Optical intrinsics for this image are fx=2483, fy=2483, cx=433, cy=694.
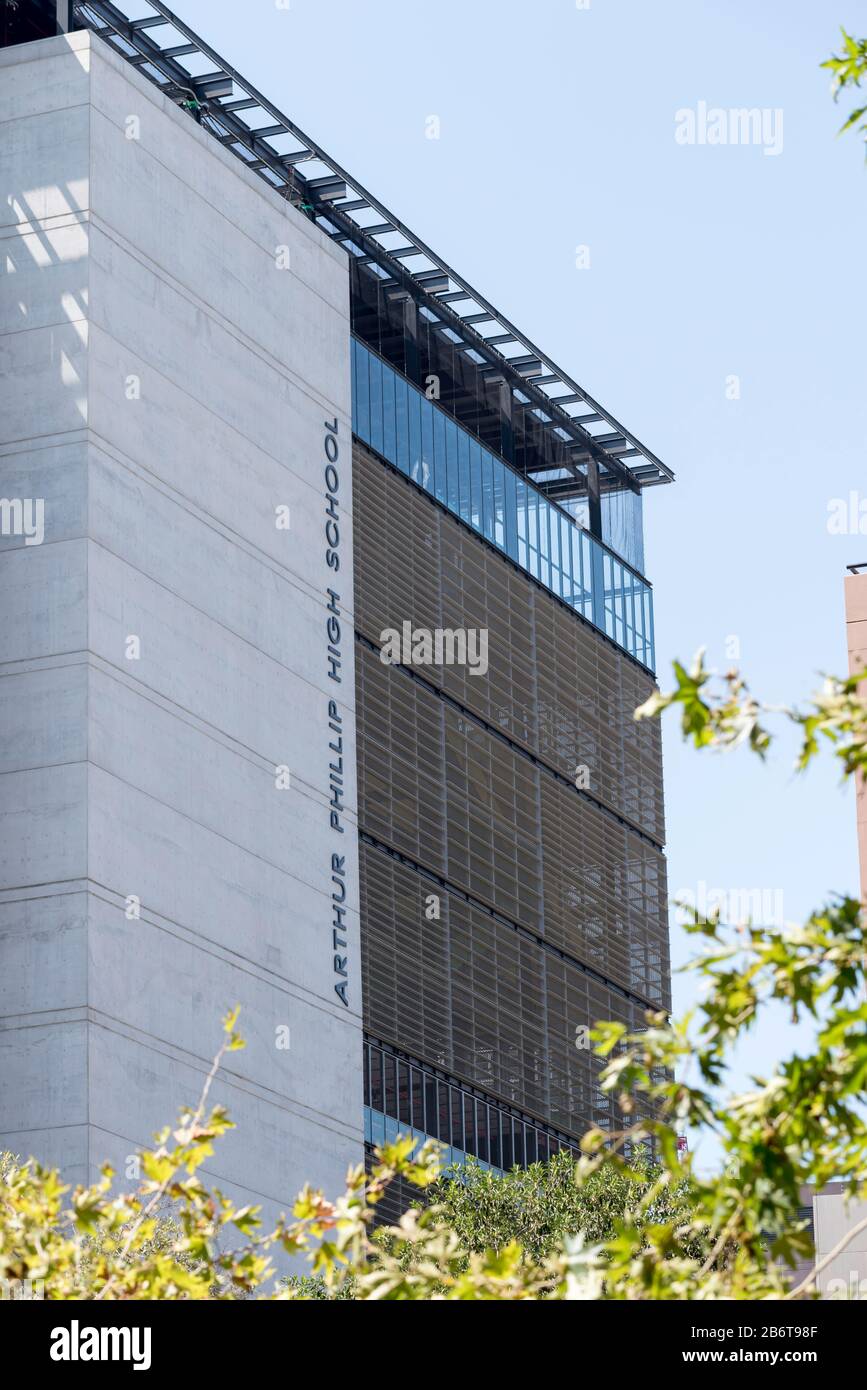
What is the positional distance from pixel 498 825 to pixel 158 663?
22706 mm

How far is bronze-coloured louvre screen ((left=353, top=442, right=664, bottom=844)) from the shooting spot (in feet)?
222

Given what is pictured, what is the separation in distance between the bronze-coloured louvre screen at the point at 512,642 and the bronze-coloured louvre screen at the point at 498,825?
0.08m

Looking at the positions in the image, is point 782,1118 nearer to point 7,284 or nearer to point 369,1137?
point 7,284

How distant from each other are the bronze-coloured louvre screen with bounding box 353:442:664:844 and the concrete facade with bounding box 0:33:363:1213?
215 inches

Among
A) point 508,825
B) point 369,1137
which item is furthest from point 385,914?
point 508,825

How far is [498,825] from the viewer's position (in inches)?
2936

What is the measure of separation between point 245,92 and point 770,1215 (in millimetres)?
55686

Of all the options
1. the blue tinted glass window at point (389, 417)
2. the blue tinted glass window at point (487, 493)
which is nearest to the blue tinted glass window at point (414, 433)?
the blue tinted glass window at point (389, 417)

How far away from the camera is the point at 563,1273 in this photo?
11.0 metres

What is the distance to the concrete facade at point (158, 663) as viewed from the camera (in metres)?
50.1

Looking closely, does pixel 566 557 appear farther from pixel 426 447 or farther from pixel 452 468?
pixel 426 447

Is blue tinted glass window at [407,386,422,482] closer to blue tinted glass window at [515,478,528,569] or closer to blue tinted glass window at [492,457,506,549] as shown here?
blue tinted glass window at [492,457,506,549]

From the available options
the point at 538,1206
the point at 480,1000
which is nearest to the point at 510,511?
the point at 480,1000

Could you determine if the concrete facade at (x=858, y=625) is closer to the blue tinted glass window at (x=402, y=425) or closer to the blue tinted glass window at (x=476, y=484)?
the blue tinted glass window at (x=476, y=484)
